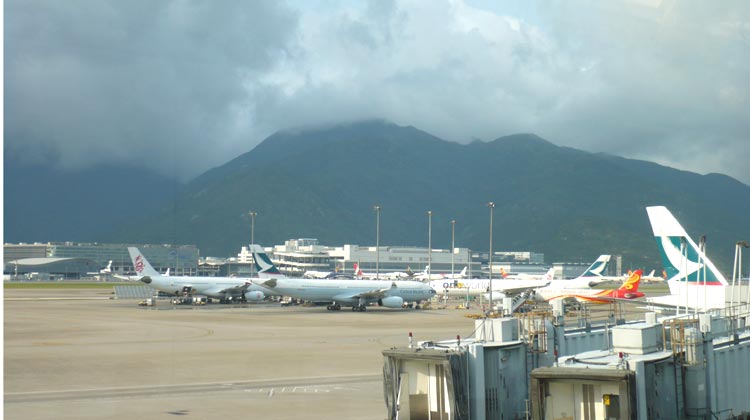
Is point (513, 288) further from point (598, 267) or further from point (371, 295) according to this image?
point (371, 295)

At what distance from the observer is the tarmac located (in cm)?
2206

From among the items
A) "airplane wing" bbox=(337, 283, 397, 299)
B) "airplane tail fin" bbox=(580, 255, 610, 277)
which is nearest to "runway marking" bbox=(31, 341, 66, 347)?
"airplane wing" bbox=(337, 283, 397, 299)

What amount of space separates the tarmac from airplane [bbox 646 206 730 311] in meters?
13.0

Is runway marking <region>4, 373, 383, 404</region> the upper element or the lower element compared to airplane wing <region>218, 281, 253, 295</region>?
lower

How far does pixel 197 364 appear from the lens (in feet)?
107

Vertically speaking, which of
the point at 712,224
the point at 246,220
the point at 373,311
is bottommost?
the point at 373,311

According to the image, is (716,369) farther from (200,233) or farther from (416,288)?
(200,233)

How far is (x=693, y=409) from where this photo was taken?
Answer: 14.8 meters

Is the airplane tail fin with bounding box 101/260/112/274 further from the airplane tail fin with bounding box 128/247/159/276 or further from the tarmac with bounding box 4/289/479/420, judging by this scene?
the tarmac with bounding box 4/289/479/420

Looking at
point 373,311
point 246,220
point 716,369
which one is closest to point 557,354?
point 716,369

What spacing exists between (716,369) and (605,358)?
3050 millimetres

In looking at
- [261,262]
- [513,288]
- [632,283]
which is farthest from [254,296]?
[632,283]

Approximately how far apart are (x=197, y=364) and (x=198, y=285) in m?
54.9

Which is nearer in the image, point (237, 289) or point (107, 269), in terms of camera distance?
point (237, 289)
